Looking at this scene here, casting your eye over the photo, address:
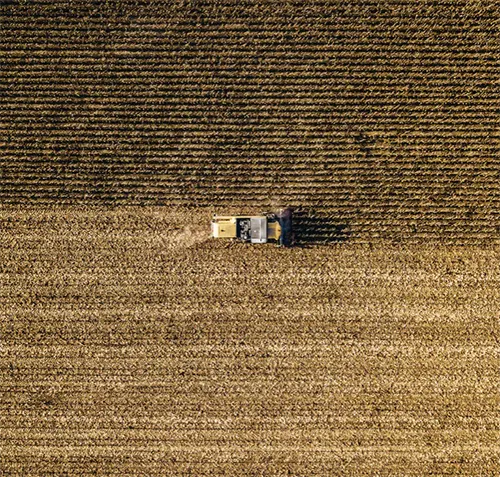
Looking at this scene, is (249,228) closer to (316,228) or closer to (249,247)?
(249,247)

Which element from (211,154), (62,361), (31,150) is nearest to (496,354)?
(211,154)

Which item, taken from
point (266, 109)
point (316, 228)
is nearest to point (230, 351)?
point (316, 228)

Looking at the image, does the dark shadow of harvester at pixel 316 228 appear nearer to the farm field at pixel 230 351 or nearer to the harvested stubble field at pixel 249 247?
the harvested stubble field at pixel 249 247

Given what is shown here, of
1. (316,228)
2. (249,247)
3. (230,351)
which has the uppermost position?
(316,228)

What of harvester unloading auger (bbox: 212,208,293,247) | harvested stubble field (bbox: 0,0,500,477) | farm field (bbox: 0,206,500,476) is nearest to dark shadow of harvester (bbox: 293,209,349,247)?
harvested stubble field (bbox: 0,0,500,477)

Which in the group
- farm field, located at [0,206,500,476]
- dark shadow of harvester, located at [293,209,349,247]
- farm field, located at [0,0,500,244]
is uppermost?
farm field, located at [0,0,500,244]

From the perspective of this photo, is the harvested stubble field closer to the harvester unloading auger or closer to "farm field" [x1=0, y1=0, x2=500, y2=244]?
"farm field" [x1=0, y1=0, x2=500, y2=244]

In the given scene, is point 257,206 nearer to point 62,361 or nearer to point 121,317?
point 121,317
